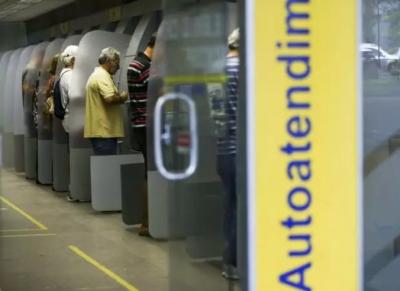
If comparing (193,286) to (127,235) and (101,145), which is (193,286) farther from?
(101,145)

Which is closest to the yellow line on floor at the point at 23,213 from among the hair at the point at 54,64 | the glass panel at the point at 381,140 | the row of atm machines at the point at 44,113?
the row of atm machines at the point at 44,113

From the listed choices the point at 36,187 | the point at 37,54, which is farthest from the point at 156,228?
the point at 37,54

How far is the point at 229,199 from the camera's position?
2912mm

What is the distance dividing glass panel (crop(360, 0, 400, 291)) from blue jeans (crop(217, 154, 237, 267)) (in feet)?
2.27

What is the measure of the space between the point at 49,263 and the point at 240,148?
3.23 meters

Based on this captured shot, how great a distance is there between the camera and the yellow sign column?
105 inches

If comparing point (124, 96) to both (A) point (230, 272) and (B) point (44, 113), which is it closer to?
(B) point (44, 113)

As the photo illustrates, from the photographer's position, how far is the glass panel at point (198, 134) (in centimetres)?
278

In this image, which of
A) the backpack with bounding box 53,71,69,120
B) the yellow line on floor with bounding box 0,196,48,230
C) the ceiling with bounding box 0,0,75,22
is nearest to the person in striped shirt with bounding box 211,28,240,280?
the yellow line on floor with bounding box 0,196,48,230

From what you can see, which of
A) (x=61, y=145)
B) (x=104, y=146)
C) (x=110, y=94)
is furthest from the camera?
(x=61, y=145)

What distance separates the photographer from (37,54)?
10.6 m

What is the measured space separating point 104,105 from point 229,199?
451 centimetres

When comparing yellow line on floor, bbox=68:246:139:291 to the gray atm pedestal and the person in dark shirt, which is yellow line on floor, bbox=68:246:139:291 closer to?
the person in dark shirt

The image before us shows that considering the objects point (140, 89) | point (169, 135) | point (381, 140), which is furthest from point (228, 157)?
point (140, 89)
